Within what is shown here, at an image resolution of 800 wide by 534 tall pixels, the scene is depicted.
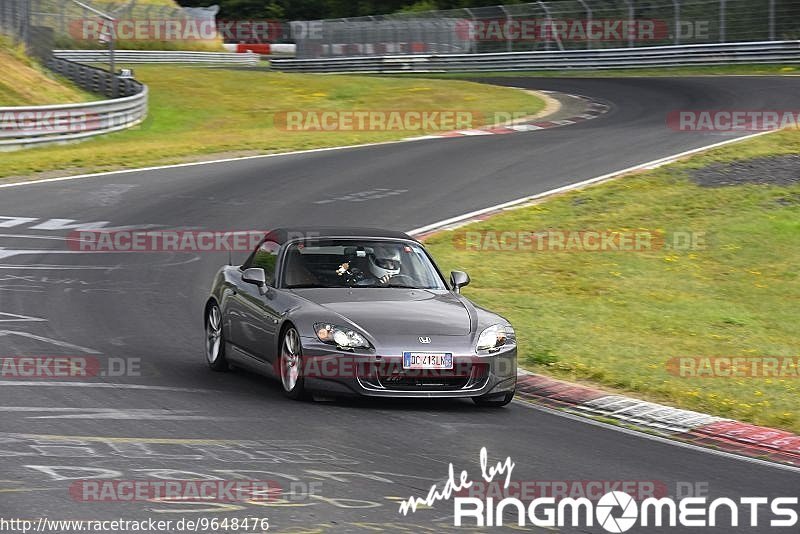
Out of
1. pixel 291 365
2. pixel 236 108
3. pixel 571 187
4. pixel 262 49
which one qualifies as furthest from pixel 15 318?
pixel 262 49

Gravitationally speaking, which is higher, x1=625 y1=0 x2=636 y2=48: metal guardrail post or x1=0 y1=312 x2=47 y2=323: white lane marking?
x1=625 y1=0 x2=636 y2=48: metal guardrail post

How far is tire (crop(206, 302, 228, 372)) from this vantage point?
39.4 ft

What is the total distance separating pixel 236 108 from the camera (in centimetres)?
4288

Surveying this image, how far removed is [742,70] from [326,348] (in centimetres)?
3824

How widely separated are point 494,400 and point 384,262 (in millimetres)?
1789

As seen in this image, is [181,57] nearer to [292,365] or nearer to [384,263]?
[384,263]

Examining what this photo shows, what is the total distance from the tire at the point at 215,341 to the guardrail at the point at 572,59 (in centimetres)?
3611

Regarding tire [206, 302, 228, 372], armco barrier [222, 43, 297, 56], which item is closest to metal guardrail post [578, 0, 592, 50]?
armco barrier [222, 43, 297, 56]

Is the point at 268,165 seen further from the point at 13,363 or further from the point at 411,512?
the point at 411,512

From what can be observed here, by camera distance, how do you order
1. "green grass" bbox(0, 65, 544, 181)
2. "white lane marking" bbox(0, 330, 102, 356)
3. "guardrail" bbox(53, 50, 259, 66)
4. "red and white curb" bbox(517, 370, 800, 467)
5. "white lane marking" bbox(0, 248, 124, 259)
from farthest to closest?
"guardrail" bbox(53, 50, 259, 66) → "green grass" bbox(0, 65, 544, 181) → "white lane marking" bbox(0, 248, 124, 259) → "white lane marking" bbox(0, 330, 102, 356) → "red and white curb" bbox(517, 370, 800, 467)

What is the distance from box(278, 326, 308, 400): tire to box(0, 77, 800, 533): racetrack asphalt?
0.14 meters

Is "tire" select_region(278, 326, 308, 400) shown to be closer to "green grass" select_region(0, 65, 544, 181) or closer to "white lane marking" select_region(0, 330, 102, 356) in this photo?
"white lane marking" select_region(0, 330, 102, 356)

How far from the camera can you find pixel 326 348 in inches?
405

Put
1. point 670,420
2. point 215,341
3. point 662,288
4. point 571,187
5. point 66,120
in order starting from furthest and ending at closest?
point 66,120
point 571,187
point 662,288
point 215,341
point 670,420
